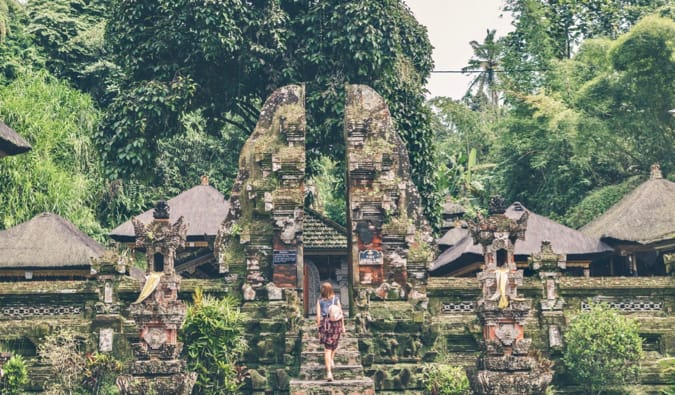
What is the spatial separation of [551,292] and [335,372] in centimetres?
481

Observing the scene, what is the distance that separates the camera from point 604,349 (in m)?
15.9

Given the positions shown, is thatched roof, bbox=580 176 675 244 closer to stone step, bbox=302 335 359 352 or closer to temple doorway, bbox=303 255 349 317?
temple doorway, bbox=303 255 349 317

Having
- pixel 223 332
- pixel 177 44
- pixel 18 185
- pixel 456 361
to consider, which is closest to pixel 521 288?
pixel 456 361

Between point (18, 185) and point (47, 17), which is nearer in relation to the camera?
point (18, 185)

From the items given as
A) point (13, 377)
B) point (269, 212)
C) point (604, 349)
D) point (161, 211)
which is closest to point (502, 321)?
point (604, 349)

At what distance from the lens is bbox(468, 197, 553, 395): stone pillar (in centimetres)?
1425

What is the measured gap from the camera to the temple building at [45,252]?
2181cm

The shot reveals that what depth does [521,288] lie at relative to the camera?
1689 centimetres

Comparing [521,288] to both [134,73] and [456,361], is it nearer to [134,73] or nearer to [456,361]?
[456,361]

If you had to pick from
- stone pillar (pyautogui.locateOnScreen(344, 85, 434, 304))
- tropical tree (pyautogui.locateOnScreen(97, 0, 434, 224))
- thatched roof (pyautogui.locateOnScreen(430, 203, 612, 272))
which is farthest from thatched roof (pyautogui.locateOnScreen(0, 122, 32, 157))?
thatched roof (pyautogui.locateOnScreen(430, 203, 612, 272))

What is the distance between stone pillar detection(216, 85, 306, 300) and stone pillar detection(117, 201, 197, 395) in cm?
215

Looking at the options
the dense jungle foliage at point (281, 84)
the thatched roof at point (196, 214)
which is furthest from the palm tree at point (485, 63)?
the thatched roof at point (196, 214)

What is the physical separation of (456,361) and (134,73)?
1215cm

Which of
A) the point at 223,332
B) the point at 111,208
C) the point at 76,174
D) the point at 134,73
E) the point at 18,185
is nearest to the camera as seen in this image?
the point at 223,332
